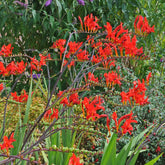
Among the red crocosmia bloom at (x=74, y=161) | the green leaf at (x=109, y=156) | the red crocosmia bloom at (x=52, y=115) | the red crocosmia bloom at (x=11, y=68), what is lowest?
the green leaf at (x=109, y=156)

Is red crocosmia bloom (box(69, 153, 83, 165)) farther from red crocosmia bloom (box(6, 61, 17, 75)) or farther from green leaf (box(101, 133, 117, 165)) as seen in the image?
red crocosmia bloom (box(6, 61, 17, 75))

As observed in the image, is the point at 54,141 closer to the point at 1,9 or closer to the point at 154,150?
the point at 154,150

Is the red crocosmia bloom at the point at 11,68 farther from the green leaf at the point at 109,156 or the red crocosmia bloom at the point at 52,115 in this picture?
the green leaf at the point at 109,156

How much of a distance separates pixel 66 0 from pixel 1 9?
0.73m

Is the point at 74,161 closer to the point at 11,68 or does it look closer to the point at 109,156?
the point at 109,156

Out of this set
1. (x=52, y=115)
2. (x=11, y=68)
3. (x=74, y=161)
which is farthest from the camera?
(x=11, y=68)

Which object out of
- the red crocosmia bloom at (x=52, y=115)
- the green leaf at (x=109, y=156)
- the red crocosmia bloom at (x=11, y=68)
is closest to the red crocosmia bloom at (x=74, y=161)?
the red crocosmia bloom at (x=52, y=115)

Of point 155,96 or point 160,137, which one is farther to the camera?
point 155,96

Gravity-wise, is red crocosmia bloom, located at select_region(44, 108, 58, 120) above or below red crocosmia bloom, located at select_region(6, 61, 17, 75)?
below

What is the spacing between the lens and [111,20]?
10.9 ft

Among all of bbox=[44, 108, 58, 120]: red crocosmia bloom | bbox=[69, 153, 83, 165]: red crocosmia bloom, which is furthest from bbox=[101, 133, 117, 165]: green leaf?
bbox=[69, 153, 83, 165]: red crocosmia bloom

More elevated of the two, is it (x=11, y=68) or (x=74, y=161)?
(x=11, y=68)

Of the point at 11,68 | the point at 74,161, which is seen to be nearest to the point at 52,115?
the point at 11,68

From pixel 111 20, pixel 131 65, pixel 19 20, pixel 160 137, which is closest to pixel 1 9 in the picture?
pixel 19 20
